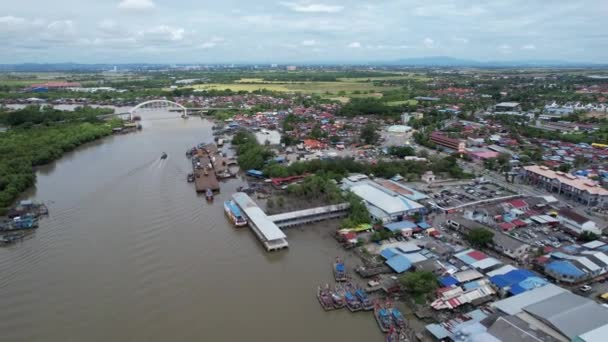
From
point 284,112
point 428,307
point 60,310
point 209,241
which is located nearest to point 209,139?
point 284,112

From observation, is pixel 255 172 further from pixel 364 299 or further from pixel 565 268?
pixel 565 268

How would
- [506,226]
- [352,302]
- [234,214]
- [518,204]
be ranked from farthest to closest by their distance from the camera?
[518,204], [234,214], [506,226], [352,302]

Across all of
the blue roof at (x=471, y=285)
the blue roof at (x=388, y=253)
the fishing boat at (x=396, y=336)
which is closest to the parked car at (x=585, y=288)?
the blue roof at (x=471, y=285)

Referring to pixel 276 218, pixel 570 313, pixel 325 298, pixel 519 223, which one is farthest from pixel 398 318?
pixel 519 223

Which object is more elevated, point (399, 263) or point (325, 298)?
point (399, 263)

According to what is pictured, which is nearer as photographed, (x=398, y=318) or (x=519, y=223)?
(x=398, y=318)

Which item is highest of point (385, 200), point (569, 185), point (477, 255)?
point (569, 185)

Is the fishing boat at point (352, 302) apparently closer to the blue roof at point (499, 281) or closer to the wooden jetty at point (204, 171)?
the blue roof at point (499, 281)
